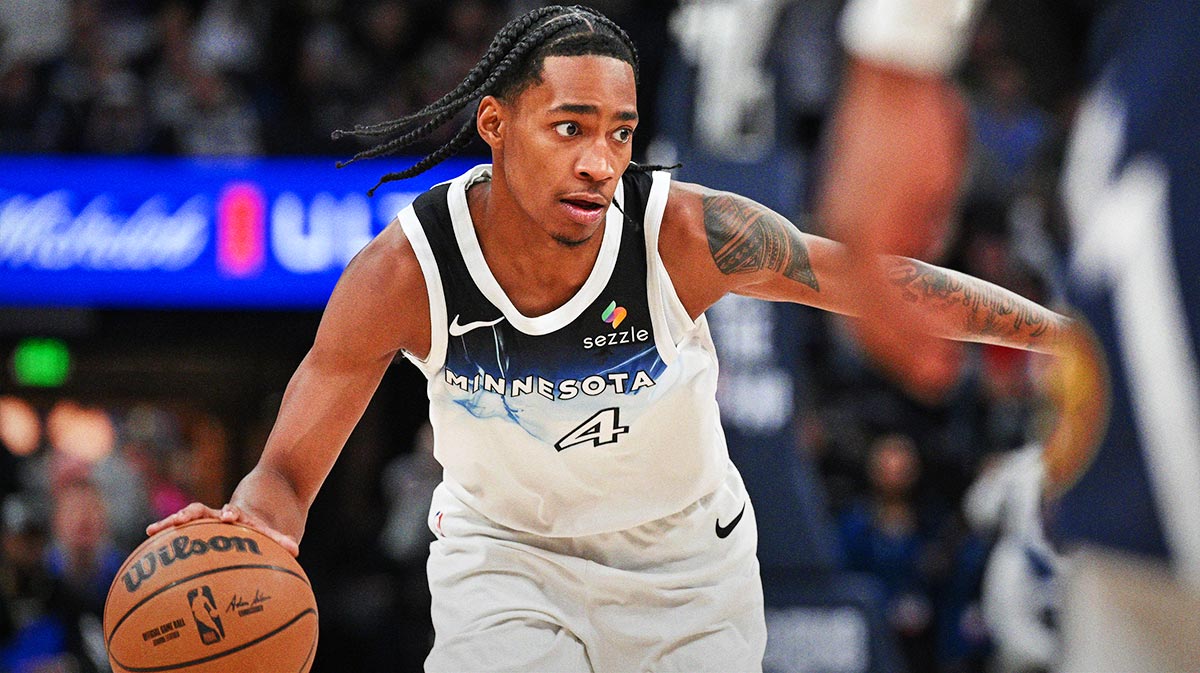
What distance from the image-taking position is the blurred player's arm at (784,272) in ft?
11.5

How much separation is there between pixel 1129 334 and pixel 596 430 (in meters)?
1.70

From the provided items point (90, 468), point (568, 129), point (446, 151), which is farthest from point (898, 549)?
point (568, 129)

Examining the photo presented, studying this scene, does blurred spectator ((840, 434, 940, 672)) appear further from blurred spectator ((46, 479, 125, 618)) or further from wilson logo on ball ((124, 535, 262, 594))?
wilson logo on ball ((124, 535, 262, 594))

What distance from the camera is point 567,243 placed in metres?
3.45

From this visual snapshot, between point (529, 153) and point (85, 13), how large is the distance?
8747 mm

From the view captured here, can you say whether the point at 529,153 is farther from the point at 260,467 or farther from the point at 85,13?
the point at 85,13

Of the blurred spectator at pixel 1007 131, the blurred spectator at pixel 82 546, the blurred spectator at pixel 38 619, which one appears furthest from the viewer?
the blurred spectator at pixel 1007 131

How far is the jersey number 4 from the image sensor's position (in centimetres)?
357

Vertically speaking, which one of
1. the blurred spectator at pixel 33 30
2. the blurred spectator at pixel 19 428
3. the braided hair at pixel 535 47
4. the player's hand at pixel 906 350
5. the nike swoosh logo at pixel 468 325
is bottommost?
the blurred spectator at pixel 19 428

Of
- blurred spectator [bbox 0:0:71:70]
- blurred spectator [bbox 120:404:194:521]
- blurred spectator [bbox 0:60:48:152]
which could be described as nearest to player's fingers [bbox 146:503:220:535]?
blurred spectator [bbox 120:404:194:521]

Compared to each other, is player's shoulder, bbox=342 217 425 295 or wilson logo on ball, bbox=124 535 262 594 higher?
player's shoulder, bbox=342 217 425 295

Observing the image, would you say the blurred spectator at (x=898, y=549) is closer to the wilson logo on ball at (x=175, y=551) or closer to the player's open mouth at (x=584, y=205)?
the player's open mouth at (x=584, y=205)

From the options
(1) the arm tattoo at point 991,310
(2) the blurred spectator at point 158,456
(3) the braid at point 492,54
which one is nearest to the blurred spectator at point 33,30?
(2) the blurred spectator at point 158,456

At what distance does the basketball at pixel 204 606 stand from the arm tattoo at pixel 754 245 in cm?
133
